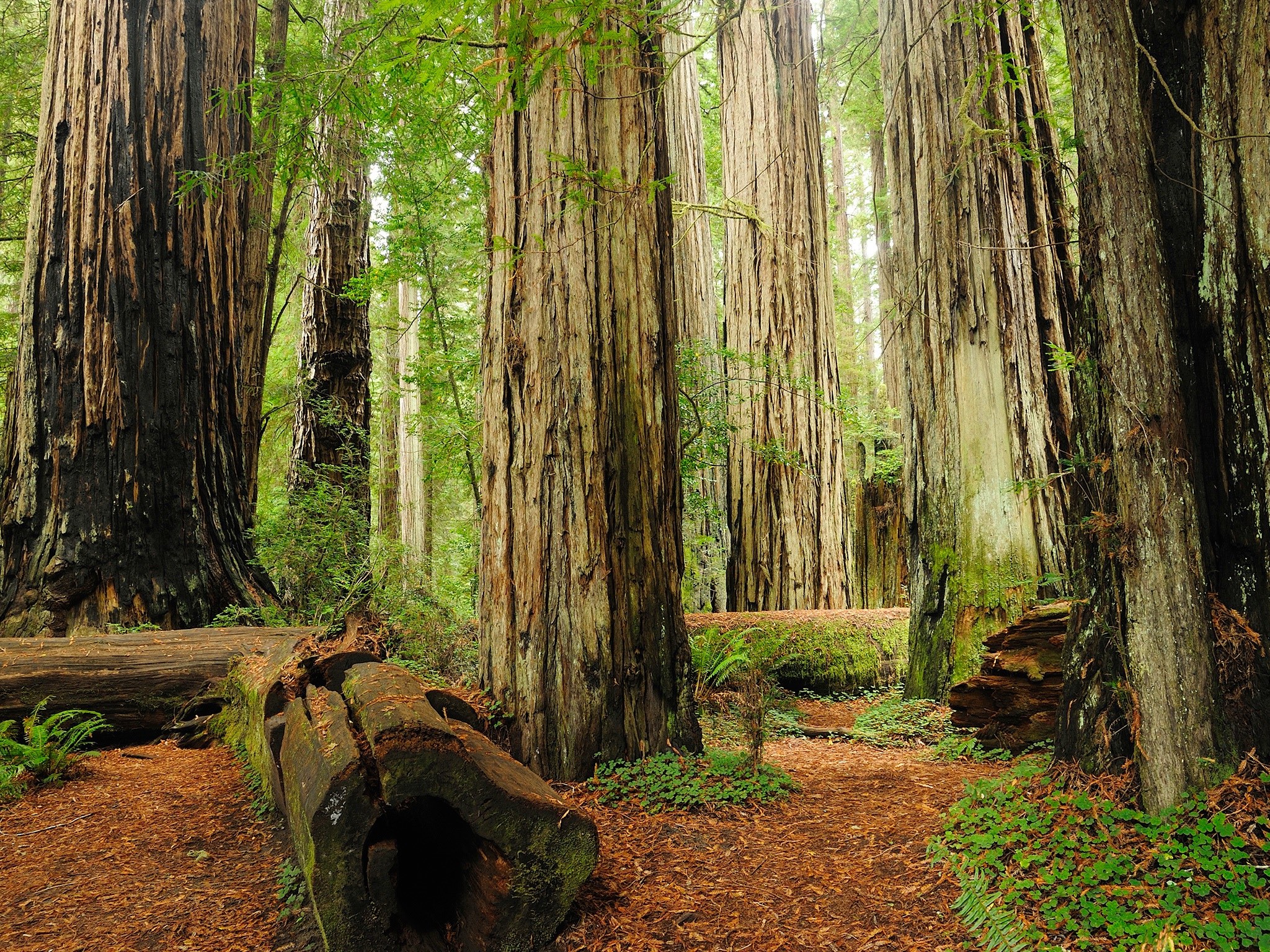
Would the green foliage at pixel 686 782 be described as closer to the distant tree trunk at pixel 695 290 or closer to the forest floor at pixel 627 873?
the forest floor at pixel 627 873

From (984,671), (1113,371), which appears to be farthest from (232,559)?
(1113,371)

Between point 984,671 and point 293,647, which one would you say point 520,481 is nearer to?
point 293,647

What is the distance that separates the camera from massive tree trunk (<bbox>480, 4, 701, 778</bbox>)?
376 centimetres

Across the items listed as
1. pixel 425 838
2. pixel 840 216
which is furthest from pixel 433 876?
pixel 840 216

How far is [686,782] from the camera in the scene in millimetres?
3629

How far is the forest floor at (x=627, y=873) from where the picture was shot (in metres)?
2.59

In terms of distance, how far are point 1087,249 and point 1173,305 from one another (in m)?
0.37

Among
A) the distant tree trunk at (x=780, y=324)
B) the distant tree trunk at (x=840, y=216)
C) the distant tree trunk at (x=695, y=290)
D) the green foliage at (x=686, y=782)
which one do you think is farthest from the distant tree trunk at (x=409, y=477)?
the green foliage at (x=686, y=782)

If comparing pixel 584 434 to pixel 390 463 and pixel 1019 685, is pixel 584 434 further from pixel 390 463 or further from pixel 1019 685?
pixel 390 463

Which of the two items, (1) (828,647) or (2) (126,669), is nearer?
(2) (126,669)

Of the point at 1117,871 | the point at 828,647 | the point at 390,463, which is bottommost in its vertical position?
the point at 1117,871

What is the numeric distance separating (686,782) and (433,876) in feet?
4.21

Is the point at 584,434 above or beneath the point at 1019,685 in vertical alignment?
above

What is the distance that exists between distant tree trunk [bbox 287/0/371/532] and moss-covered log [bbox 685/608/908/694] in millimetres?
4686
